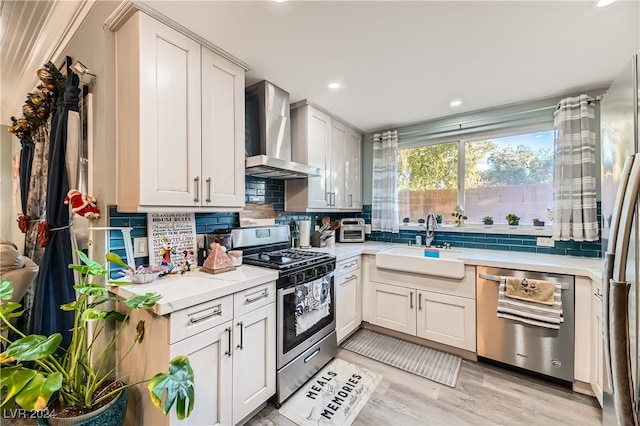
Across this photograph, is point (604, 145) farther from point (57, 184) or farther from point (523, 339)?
point (57, 184)

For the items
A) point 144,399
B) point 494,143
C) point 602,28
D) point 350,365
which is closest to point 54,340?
point 144,399

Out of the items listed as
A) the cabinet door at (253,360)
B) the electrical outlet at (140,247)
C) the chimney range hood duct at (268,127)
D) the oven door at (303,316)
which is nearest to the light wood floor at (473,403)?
the cabinet door at (253,360)

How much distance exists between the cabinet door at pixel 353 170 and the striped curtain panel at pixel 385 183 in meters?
0.23

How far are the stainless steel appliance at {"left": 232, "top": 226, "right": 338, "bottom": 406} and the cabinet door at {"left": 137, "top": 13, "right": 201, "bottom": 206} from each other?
0.71 metres

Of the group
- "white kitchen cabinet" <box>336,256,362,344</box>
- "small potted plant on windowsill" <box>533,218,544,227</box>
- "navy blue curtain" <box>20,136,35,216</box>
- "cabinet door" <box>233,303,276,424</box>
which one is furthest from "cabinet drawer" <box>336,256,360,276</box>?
"navy blue curtain" <box>20,136,35,216</box>

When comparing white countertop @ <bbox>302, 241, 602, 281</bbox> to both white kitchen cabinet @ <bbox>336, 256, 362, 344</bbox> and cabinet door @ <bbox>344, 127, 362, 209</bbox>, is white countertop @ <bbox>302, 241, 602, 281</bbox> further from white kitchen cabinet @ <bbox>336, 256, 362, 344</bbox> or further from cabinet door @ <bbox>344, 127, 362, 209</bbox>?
cabinet door @ <bbox>344, 127, 362, 209</bbox>

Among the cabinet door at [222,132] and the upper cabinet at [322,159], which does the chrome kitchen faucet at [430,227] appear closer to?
the upper cabinet at [322,159]

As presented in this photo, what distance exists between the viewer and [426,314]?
261cm

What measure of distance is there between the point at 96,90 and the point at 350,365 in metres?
2.79

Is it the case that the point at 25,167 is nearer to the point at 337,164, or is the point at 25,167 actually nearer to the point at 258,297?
the point at 258,297

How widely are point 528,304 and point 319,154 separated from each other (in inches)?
90.9

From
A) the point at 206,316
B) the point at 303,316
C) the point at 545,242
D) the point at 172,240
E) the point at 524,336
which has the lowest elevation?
the point at 524,336

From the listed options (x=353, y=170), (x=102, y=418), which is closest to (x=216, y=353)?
(x=102, y=418)

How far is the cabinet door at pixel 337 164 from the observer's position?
3.14 meters
